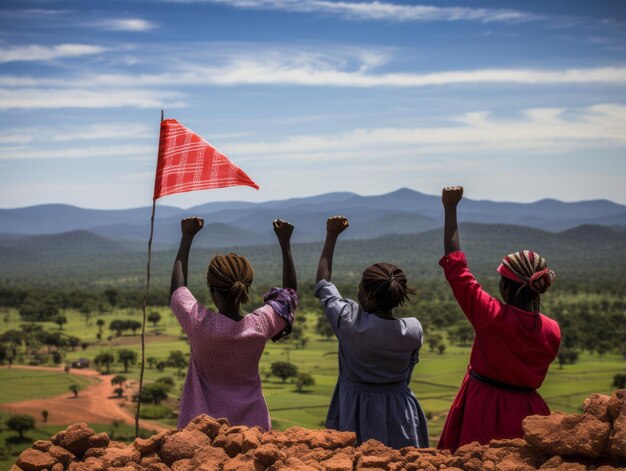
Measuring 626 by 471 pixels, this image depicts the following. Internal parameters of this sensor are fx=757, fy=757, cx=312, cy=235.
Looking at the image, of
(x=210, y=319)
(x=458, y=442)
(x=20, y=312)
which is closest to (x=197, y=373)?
(x=210, y=319)

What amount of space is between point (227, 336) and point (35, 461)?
1.15 metres

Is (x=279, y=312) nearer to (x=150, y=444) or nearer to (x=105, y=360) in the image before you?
(x=150, y=444)

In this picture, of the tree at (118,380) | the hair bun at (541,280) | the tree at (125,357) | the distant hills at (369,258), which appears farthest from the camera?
the distant hills at (369,258)

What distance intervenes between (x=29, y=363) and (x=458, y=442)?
72281mm

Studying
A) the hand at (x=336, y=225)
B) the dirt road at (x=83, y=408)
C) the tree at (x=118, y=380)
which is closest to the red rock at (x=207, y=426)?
the hand at (x=336, y=225)

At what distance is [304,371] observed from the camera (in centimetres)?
6275

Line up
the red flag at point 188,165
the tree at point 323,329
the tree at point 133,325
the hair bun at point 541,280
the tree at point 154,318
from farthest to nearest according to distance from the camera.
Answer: the tree at point 133,325, the tree at point 154,318, the tree at point 323,329, the red flag at point 188,165, the hair bun at point 541,280

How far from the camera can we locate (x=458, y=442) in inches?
168

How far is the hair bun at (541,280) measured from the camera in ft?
12.8

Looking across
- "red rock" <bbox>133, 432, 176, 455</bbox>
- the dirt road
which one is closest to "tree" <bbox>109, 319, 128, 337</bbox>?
the dirt road

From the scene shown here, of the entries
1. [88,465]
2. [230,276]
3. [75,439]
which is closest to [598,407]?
[230,276]

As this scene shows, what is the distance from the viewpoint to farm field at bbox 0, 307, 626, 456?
159ft

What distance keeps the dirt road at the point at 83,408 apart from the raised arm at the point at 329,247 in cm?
4608

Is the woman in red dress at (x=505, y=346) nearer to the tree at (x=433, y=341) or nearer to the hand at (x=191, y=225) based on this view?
the hand at (x=191, y=225)
